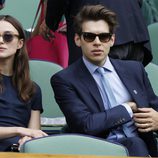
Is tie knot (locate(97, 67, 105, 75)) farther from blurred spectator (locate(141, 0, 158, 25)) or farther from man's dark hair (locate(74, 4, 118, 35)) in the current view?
blurred spectator (locate(141, 0, 158, 25))

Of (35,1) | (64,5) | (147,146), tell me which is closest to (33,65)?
(64,5)

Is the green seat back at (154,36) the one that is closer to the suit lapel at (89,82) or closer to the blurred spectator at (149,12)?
→ the blurred spectator at (149,12)

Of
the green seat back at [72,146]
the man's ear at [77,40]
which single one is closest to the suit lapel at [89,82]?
the man's ear at [77,40]

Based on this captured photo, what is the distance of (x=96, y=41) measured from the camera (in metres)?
3.63

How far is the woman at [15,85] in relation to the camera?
378 cm

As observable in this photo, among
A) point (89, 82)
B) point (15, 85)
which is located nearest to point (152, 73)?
point (89, 82)

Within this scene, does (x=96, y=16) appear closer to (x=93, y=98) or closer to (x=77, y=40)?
(x=77, y=40)

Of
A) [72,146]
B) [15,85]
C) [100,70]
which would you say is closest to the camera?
[72,146]

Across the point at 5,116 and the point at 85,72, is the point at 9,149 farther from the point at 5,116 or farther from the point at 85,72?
the point at 85,72

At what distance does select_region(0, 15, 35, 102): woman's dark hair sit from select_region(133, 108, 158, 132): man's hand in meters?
0.67

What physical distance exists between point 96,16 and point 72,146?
103cm

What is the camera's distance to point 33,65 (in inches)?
178

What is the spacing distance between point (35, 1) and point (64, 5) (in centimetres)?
287

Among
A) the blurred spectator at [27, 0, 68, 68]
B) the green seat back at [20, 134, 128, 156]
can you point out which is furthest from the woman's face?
the green seat back at [20, 134, 128, 156]
